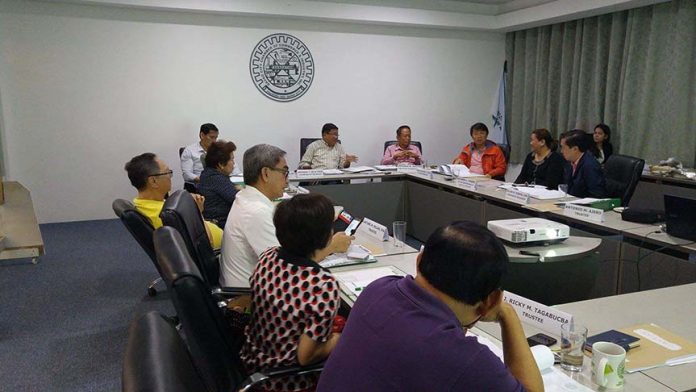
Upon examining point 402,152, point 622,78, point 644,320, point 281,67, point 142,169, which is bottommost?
Answer: point 644,320

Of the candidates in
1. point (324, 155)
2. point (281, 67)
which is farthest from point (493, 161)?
point (281, 67)

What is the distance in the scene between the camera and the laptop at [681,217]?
90.5 inches

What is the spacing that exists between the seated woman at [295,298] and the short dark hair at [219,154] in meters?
1.74

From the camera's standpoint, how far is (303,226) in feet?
4.56

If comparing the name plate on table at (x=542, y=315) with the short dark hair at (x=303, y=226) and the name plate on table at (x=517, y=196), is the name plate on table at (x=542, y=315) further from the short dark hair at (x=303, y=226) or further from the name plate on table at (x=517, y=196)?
the name plate on table at (x=517, y=196)

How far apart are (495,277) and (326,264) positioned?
1.14 metres

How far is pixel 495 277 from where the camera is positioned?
92 centimetres

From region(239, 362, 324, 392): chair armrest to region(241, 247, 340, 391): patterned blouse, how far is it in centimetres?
3

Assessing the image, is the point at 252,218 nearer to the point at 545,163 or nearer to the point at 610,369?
the point at 610,369

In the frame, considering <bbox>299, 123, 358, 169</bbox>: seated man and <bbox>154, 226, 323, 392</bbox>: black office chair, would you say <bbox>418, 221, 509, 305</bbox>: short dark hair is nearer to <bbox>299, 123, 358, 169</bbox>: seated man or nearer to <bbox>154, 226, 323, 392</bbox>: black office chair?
<bbox>154, 226, 323, 392</bbox>: black office chair

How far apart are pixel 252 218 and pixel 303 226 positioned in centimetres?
55

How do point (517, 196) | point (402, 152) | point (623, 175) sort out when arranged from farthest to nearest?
point (402, 152)
point (623, 175)
point (517, 196)

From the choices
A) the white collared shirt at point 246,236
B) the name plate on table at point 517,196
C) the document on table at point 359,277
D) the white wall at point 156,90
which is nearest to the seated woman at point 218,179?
the white collared shirt at point 246,236

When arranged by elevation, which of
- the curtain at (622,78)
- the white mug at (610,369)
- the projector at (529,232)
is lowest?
the white mug at (610,369)
